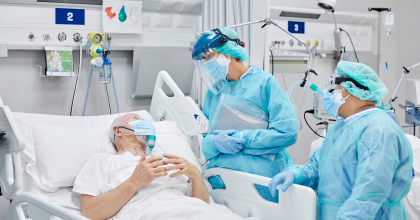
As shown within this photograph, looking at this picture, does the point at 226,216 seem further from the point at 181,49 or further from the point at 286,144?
the point at 181,49

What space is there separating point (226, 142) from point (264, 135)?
0.18 m

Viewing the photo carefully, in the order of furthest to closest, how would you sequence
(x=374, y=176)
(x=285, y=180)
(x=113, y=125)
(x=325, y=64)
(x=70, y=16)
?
(x=325, y=64), (x=70, y=16), (x=113, y=125), (x=285, y=180), (x=374, y=176)

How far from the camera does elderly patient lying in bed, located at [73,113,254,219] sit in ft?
5.09

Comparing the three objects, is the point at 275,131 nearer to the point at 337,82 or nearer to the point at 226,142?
the point at 226,142

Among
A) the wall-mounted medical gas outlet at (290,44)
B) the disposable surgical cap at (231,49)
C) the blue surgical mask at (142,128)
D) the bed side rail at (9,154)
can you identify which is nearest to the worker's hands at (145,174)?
the blue surgical mask at (142,128)

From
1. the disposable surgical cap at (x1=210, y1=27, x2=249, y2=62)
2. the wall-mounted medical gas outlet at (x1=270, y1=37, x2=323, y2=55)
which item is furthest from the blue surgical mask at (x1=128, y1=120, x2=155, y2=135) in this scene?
the wall-mounted medical gas outlet at (x1=270, y1=37, x2=323, y2=55)

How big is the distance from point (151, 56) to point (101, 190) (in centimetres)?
145

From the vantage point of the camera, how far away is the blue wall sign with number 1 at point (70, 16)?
263cm

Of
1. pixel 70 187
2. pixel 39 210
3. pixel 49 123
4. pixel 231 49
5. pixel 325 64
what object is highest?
pixel 231 49

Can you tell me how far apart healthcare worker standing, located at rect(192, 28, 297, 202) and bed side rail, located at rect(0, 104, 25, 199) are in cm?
85

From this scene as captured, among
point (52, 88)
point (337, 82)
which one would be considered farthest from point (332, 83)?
point (52, 88)

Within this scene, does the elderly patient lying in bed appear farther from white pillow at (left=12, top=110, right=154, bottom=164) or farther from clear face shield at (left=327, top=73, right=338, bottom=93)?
clear face shield at (left=327, top=73, right=338, bottom=93)

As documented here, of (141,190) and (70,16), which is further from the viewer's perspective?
(70,16)

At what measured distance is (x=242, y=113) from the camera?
1.82 m
